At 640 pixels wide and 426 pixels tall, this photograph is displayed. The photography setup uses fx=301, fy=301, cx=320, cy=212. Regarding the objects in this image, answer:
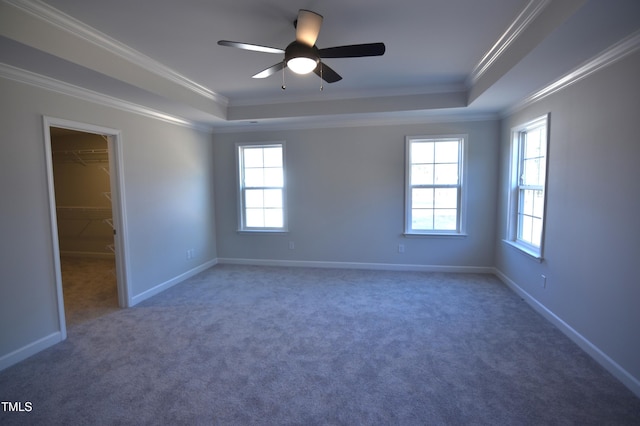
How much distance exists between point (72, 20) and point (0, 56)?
56 cm

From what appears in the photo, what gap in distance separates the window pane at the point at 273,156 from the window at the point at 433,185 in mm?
2075

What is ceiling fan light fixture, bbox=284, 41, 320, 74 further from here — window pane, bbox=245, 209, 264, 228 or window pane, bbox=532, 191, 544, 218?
window pane, bbox=245, 209, 264, 228

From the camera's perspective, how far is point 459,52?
9.57ft

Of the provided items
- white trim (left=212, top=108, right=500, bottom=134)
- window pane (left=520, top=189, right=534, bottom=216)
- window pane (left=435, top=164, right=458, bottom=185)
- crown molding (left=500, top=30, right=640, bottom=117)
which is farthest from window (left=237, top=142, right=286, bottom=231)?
crown molding (left=500, top=30, right=640, bottom=117)

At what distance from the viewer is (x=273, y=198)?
518 centimetres

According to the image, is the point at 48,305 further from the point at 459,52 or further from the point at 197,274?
the point at 459,52

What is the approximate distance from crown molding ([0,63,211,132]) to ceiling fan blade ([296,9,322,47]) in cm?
225

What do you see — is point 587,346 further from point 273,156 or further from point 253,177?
point 253,177

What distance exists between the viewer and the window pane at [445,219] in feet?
15.3

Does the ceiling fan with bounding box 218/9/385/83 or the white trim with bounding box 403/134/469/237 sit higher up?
the ceiling fan with bounding box 218/9/385/83

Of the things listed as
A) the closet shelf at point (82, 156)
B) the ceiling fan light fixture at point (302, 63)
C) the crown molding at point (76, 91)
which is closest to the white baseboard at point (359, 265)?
the crown molding at point (76, 91)

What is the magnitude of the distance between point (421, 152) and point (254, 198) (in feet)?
9.36

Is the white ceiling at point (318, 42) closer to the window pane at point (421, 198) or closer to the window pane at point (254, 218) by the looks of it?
the window pane at point (421, 198)

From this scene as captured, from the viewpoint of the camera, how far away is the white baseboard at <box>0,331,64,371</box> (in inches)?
93.6
